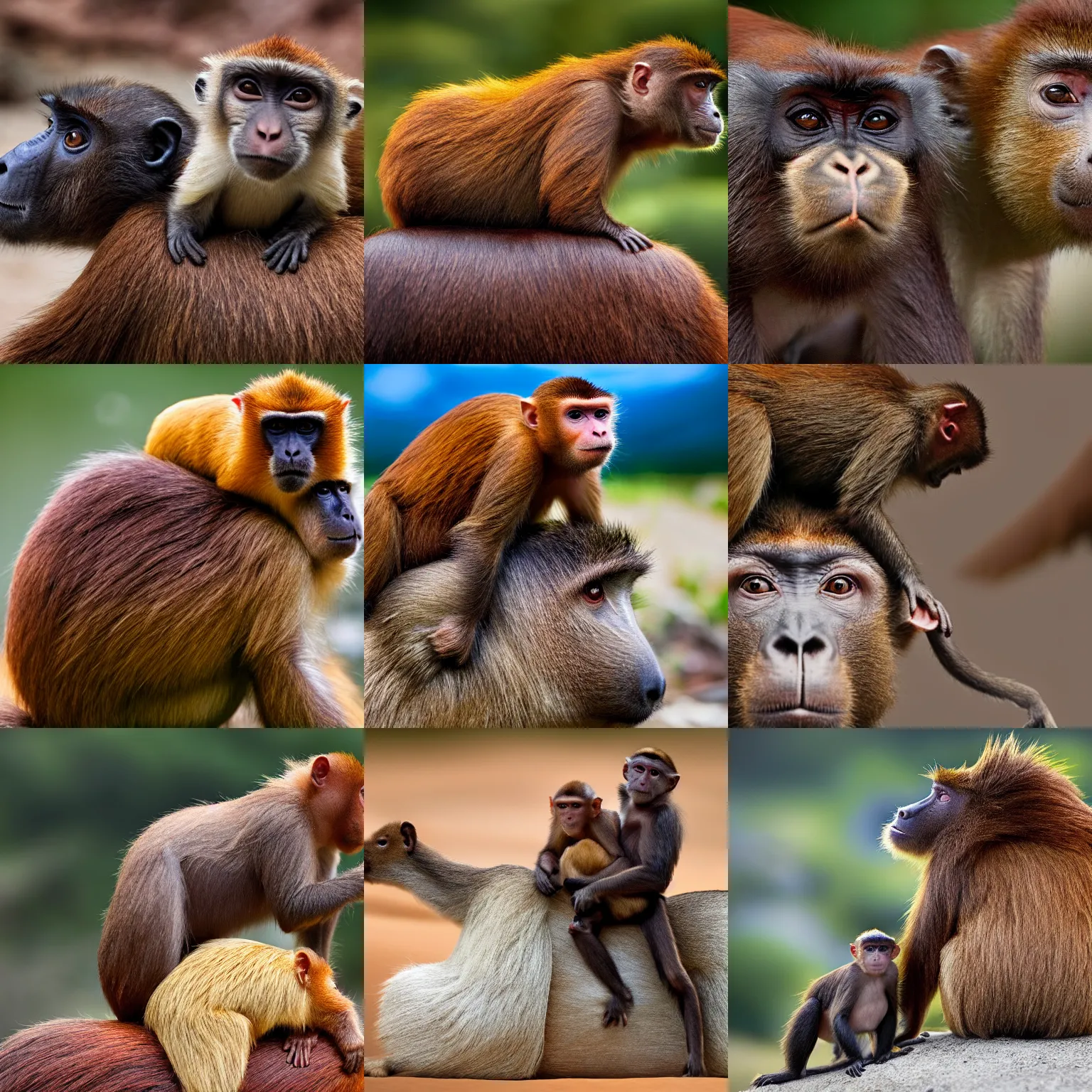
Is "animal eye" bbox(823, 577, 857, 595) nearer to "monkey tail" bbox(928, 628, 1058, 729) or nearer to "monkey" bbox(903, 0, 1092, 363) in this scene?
"monkey tail" bbox(928, 628, 1058, 729)

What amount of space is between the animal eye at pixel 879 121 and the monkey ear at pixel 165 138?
1.85 m

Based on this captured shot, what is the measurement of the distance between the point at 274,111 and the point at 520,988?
7.79 ft

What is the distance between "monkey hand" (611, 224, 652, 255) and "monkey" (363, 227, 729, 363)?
0.02 meters

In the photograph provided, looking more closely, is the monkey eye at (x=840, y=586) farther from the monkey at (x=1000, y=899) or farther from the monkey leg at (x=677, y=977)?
the monkey leg at (x=677, y=977)

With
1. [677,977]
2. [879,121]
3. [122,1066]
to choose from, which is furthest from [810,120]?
[122,1066]

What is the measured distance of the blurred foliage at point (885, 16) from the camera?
3721 millimetres

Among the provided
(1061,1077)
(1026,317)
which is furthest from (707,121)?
(1061,1077)

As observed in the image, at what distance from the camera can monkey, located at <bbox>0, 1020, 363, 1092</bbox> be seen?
340cm

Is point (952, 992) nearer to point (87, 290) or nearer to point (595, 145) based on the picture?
point (595, 145)

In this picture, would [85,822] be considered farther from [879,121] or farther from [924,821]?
[879,121]

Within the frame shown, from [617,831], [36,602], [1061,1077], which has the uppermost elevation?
[36,602]

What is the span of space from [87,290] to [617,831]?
2042 mm

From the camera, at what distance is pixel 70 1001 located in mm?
3602

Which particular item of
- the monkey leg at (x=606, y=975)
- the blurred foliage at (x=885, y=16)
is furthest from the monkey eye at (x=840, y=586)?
the blurred foliage at (x=885, y=16)
